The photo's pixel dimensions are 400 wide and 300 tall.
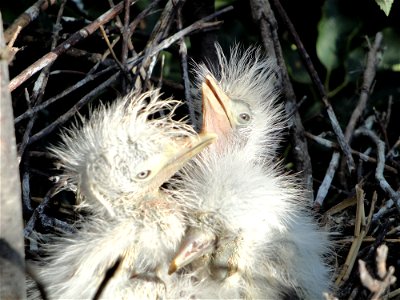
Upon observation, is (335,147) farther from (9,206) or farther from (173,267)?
(9,206)

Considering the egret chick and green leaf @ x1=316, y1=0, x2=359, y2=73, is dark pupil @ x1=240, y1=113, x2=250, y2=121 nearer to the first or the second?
the egret chick

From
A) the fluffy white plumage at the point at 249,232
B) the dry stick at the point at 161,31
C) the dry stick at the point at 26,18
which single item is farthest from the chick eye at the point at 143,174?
the dry stick at the point at 26,18

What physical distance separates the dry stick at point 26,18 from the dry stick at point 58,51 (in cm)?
15

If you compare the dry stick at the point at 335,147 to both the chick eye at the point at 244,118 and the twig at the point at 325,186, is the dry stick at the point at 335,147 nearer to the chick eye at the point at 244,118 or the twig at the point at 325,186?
the twig at the point at 325,186

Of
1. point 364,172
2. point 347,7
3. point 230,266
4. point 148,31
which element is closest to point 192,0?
point 148,31

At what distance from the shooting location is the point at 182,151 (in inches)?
68.4

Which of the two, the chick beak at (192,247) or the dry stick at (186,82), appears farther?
the dry stick at (186,82)

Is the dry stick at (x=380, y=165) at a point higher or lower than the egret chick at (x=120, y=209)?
lower

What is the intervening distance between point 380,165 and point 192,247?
772 mm

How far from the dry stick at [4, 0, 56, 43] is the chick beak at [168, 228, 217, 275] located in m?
0.78

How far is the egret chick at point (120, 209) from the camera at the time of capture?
1.63 meters

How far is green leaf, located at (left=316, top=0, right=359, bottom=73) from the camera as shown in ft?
8.44

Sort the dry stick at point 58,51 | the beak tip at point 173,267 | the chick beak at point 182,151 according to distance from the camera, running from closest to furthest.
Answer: the beak tip at point 173,267 < the chick beak at point 182,151 < the dry stick at point 58,51

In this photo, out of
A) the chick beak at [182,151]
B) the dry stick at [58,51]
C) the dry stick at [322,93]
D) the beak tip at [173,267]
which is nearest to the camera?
the beak tip at [173,267]
